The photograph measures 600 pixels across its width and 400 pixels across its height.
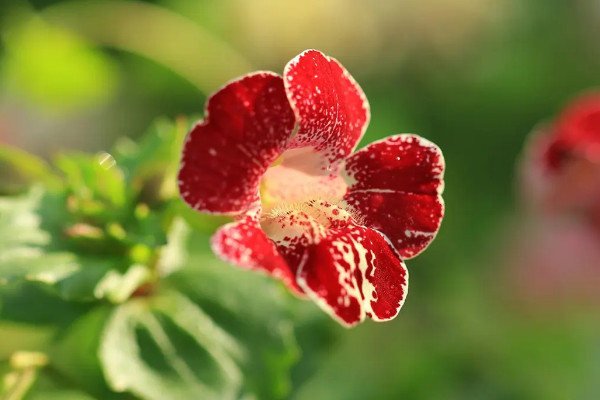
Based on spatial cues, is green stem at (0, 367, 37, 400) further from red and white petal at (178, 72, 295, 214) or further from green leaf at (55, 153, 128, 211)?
red and white petal at (178, 72, 295, 214)

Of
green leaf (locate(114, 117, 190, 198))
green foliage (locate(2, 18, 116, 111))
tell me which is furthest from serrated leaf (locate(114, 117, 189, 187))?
green foliage (locate(2, 18, 116, 111))

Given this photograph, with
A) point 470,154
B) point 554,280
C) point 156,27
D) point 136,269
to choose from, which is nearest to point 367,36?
point 470,154

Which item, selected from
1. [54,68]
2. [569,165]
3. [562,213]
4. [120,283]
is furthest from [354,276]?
[54,68]

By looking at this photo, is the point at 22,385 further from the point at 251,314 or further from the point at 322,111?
the point at 322,111

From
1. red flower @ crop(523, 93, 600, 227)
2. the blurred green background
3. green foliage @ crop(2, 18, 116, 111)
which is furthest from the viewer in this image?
green foliage @ crop(2, 18, 116, 111)

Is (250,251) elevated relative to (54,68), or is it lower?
elevated

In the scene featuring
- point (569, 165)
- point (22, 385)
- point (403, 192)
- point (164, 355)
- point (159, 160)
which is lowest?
point (22, 385)

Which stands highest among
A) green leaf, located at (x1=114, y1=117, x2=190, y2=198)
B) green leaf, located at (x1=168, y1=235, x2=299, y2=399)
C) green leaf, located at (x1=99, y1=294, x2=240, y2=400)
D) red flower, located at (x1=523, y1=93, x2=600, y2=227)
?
red flower, located at (x1=523, y1=93, x2=600, y2=227)
